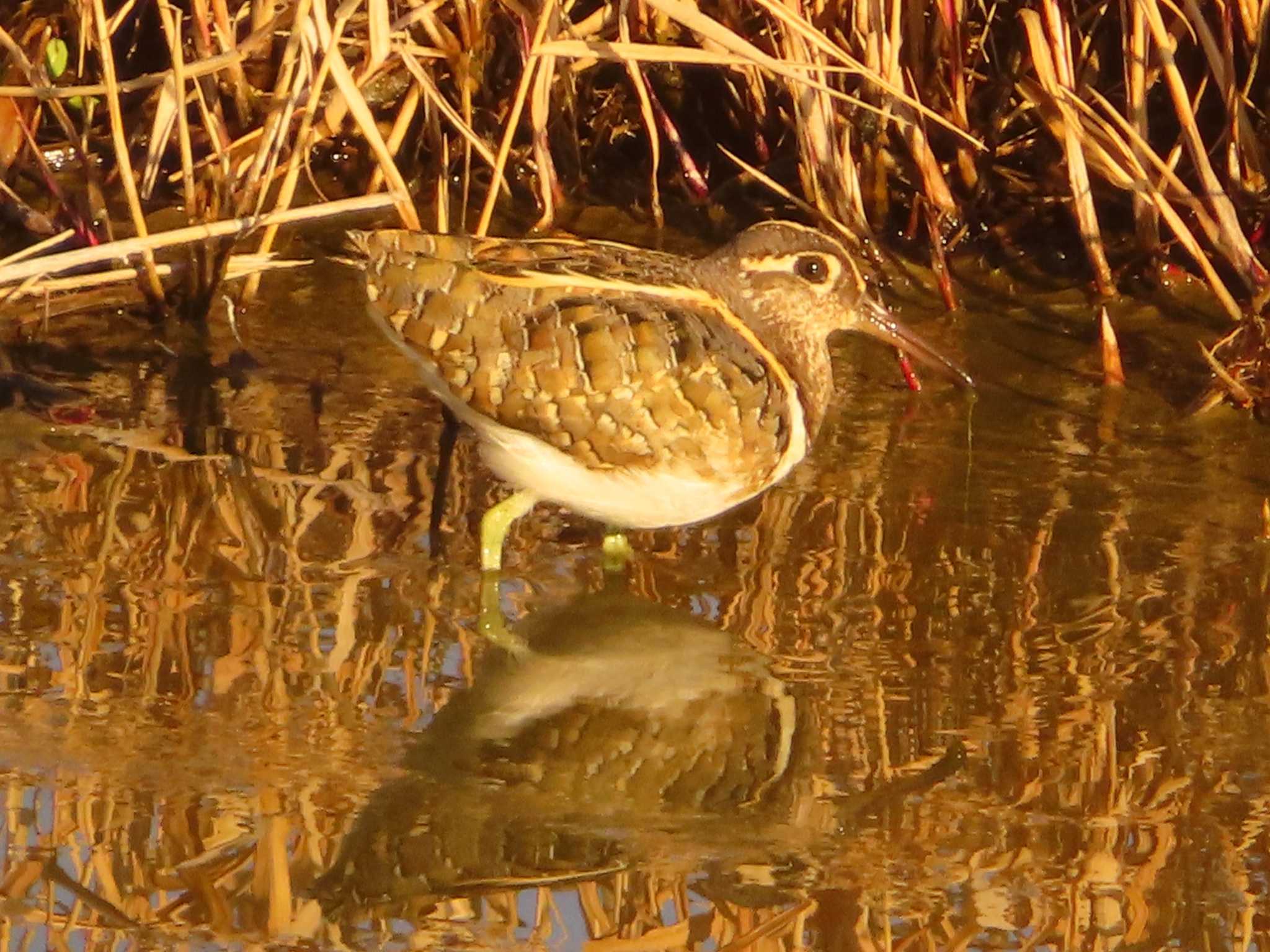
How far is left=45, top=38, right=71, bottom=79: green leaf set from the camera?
6090mm

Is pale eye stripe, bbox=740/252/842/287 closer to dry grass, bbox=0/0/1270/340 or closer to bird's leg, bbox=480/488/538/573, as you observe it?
dry grass, bbox=0/0/1270/340

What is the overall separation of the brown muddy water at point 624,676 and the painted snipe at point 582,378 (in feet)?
0.77

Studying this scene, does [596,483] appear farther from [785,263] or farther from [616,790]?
[616,790]

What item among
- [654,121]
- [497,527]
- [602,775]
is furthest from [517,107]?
[602,775]

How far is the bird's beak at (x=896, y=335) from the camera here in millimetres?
5066

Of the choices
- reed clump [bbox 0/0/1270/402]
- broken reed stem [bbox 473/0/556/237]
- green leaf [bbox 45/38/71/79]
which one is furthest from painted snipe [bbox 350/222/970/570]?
green leaf [bbox 45/38/71/79]

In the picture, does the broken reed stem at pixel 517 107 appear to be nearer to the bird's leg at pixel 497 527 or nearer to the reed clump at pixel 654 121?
the reed clump at pixel 654 121

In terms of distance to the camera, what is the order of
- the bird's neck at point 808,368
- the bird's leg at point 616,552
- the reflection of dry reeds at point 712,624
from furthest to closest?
the bird's neck at point 808,368, the bird's leg at point 616,552, the reflection of dry reeds at point 712,624

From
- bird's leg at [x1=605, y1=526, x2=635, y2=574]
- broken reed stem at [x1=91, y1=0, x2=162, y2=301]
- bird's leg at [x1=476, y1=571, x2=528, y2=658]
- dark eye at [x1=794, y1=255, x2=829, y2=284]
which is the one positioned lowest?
bird's leg at [x1=476, y1=571, x2=528, y2=658]

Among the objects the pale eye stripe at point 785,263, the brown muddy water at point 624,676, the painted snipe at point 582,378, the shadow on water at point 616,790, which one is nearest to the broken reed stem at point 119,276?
the brown muddy water at point 624,676

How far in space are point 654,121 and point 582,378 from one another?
191 cm

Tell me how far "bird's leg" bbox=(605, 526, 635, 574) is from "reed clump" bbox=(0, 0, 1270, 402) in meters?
1.07

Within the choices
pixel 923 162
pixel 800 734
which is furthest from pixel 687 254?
pixel 800 734

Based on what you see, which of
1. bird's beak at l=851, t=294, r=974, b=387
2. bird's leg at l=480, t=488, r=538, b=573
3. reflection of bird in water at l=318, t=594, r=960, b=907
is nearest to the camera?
reflection of bird in water at l=318, t=594, r=960, b=907
